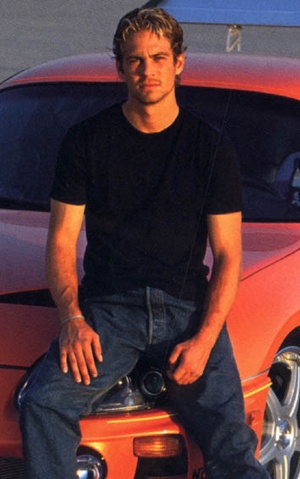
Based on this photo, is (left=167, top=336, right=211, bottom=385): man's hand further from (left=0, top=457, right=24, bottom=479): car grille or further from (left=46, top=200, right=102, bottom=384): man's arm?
(left=0, top=457, right=24, bottom=479): car grille

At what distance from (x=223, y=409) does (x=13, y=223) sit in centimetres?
148

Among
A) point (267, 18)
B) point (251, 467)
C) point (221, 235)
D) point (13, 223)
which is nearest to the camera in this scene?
point (251, 467)

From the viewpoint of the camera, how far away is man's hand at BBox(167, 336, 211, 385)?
12.3ft

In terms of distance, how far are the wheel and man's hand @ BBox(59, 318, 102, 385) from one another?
817 millimetres

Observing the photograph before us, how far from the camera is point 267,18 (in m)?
8.23

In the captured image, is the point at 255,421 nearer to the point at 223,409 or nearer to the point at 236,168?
the point at 223,409

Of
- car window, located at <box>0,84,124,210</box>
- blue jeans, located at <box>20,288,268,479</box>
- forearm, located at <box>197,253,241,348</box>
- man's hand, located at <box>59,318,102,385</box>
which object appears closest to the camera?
blue jeans, located at <box>20,288,268,479</box>

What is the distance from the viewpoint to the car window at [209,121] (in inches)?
204

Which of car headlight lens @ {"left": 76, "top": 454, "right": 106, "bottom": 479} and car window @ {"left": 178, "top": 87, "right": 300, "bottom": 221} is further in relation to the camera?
car window @ {"left": 178, "top": 87, "right": 300, "bottom": 221}

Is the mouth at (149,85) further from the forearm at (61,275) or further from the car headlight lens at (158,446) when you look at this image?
the car headlight lens at (158,446)

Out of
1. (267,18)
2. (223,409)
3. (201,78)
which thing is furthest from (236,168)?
(267,18)

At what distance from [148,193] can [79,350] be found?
0.57 m

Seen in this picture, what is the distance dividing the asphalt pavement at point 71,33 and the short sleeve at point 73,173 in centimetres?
1572

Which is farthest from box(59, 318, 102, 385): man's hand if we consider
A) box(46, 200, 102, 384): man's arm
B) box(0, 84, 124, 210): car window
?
box(0, 84, 124, 210): car window
